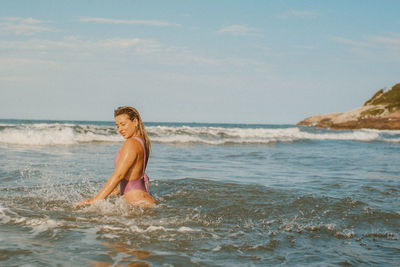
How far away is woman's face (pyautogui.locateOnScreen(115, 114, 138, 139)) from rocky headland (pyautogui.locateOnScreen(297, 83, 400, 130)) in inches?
1986

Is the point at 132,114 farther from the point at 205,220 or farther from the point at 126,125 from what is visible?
the point at 205,220

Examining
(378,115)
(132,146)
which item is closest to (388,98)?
(378,115)

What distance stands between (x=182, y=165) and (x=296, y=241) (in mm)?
7388

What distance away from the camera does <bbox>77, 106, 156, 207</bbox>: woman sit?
520cm

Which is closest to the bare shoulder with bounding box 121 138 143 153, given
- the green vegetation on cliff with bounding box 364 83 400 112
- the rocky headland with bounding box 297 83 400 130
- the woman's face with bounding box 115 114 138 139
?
the woman's face with bounding box 115 114 138 139

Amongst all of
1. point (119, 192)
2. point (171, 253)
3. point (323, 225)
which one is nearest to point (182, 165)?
point (119, 192)

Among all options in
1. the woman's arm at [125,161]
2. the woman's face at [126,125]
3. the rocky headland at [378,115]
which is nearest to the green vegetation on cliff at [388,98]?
the rocky headland at [378,115]

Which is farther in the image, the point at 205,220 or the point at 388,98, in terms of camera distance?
the point at 388,98

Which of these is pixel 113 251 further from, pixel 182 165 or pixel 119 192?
pixel 182 165

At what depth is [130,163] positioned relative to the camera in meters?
5.27

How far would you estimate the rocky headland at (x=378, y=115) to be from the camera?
50.4m

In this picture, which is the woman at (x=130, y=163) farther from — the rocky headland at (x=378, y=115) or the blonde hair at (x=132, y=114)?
the rocky headland at (x=378, y=115)

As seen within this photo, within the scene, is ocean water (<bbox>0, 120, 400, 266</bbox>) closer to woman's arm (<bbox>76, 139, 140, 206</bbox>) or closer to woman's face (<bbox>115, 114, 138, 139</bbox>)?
woman's arm (<bbox>76, 139, 140, 206</bbox>)

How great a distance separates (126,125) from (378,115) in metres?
54.4
